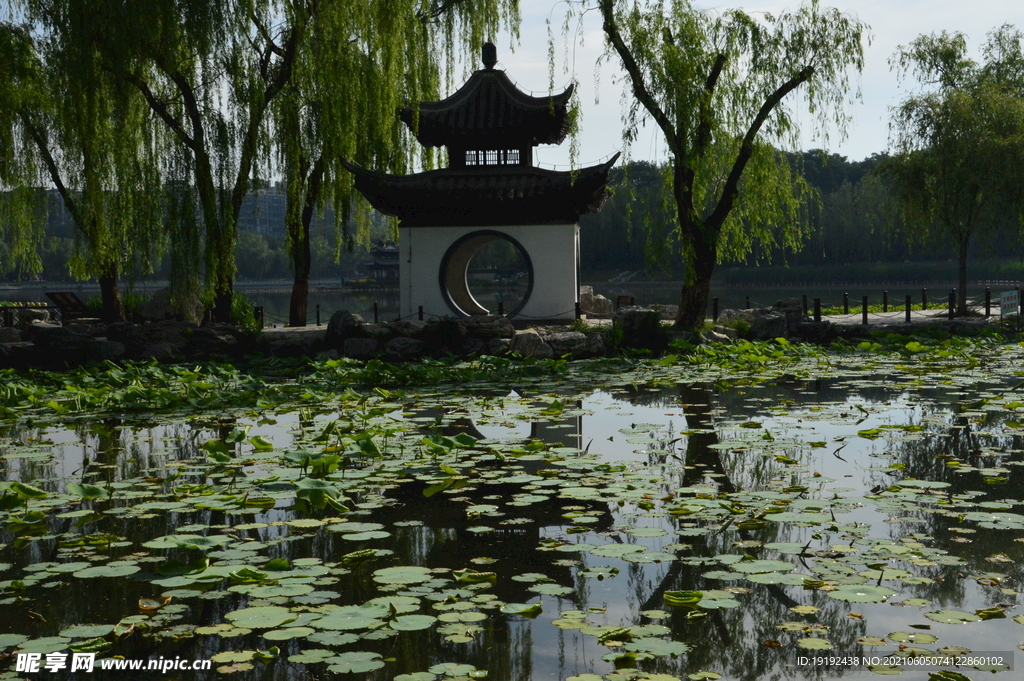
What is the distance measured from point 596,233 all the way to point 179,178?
39.5 m

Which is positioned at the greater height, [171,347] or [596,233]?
[596,233]

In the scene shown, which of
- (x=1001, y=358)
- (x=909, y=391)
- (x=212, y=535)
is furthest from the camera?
(x=1001, y=358)

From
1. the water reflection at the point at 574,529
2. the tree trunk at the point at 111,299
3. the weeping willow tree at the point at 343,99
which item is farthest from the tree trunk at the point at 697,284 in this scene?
the tree trunk at the point at 111,299

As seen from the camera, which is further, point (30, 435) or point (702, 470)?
point (30, 435)

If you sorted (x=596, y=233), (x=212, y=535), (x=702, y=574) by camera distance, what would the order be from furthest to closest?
(x=596, y=233) → (x=212, y=535) → (x=702, y=574)

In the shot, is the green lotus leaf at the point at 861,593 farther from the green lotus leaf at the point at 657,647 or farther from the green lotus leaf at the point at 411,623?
the green lotus leaf at the point at 411,623

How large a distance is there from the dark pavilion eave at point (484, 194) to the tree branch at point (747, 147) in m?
2.22

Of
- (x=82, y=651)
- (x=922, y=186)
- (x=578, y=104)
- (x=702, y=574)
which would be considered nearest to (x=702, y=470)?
(x=702, y=574)

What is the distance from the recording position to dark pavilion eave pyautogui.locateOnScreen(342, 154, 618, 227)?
1509 centimetres

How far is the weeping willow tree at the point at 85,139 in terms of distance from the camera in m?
11.4

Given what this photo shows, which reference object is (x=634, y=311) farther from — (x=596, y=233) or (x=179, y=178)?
(x=596, y=233)

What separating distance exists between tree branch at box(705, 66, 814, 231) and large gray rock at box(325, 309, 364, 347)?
17.6 feet

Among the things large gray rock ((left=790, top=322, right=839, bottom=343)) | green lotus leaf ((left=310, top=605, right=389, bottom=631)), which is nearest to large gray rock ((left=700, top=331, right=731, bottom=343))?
large gray rock ((left=790, top=322, right=839, bottom=343))

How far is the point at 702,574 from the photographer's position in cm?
317
